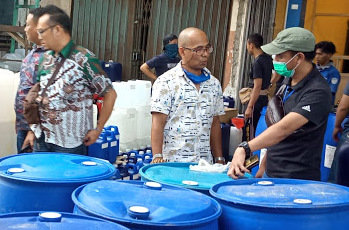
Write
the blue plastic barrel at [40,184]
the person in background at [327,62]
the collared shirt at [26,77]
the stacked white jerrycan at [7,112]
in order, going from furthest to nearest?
1. the person in background at [327,62]
2. the stacked white jerrycan at [7,112]
3. the collared shirt at [26,77]
4. the blue plastic barrel at [40,184]

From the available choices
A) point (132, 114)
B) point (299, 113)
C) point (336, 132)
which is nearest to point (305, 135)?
point (299, 113)

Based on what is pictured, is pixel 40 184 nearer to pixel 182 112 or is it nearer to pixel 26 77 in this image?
pixel 182 112

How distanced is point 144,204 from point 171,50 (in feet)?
16.3

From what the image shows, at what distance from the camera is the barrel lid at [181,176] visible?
214cm

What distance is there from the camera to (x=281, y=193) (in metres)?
1.97

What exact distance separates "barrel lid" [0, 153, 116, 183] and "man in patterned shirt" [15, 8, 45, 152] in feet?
3.94

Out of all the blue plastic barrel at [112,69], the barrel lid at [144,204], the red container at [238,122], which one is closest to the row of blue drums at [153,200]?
the barrel lid at [144,204]

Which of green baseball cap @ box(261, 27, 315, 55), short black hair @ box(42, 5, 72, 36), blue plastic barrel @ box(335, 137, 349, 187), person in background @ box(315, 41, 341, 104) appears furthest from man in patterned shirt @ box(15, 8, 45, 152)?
person in background @ box(315, 41, 341, 104)

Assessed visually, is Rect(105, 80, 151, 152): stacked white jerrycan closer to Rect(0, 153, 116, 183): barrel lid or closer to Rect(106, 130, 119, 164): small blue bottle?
Rect(106, 130, 119, 164): small blue bottle

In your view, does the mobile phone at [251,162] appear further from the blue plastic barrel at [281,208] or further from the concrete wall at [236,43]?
the concrete wall at [236,43]

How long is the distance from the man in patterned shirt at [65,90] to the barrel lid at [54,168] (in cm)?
69

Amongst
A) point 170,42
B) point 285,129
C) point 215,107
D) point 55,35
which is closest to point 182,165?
point 285,129

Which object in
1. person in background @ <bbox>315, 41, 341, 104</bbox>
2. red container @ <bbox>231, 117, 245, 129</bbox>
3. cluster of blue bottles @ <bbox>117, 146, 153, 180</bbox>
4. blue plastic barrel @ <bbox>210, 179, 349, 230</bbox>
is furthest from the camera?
red container @ <bbox>231, 117, 245, 129</bbox>

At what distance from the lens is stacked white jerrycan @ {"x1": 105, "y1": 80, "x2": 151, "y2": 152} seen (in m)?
5.81
